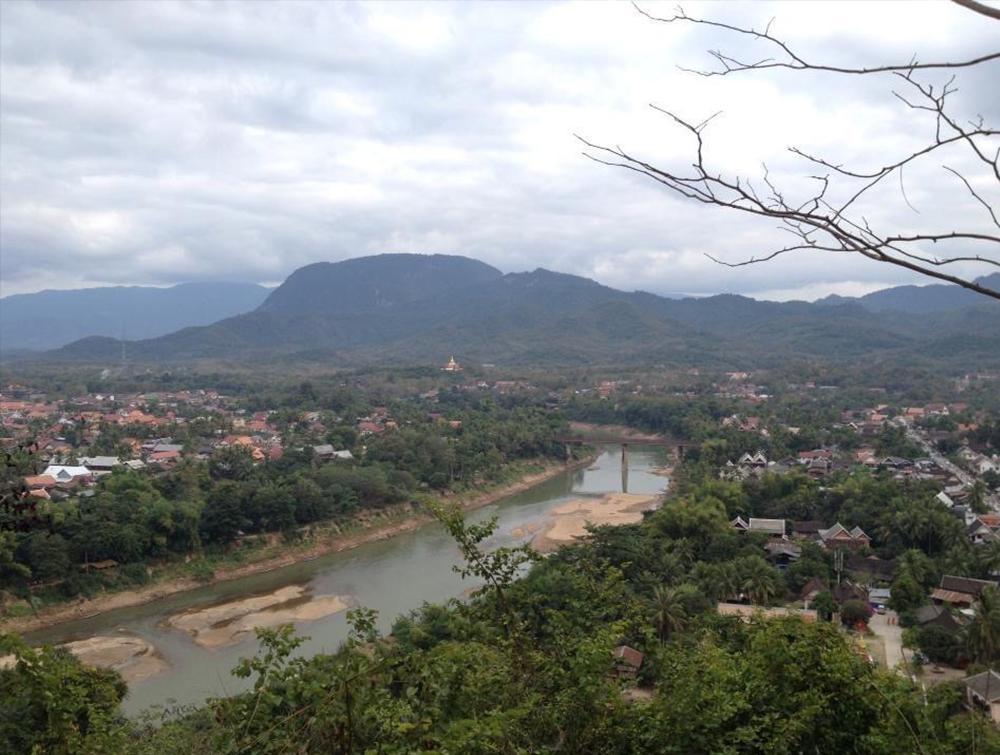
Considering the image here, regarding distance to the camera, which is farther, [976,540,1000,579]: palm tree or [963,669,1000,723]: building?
[976,540,1000,579]: palm tree

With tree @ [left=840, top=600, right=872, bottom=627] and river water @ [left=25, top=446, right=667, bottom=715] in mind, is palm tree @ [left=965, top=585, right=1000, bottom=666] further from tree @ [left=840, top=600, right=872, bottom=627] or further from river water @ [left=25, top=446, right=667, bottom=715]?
river water @ [left=25, top=446, right=667, bottom=715]

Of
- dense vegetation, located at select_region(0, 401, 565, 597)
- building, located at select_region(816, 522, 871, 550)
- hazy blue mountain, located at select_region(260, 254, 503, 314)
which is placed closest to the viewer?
dense vegetation, located at select_region(0, 401, 565, 597)

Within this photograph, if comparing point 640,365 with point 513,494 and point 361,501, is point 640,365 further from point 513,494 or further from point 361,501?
point 361,501

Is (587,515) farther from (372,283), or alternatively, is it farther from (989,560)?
(372,283)

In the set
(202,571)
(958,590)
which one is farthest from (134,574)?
(958,590)

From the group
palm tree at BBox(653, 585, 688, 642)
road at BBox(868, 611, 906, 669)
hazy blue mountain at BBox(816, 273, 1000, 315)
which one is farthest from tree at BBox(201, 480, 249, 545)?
hazy blue mountain at BBox(816, 273, 1000, 315)

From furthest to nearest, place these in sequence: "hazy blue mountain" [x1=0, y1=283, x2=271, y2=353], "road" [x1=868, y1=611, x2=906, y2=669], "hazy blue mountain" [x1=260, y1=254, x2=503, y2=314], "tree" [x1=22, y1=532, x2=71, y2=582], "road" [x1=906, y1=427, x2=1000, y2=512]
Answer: "hazy blue mountain" [x1=0, y1=283, x2=271, y2=353] → "hazy blue mountain" [x1=260, y1=254, x2=503, y2=314] → "road" [x1=906, y1=427, x2=1000, y2=512] → "tree" [x1=22, y1=532, x2=71, y2=582] → "road" [x1=868, y1=611, x2=906, y2=669]

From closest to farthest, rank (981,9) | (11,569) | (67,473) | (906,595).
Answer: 1. (981,9)
2. (906,595)
3. (11,569)
4. (67,473)
